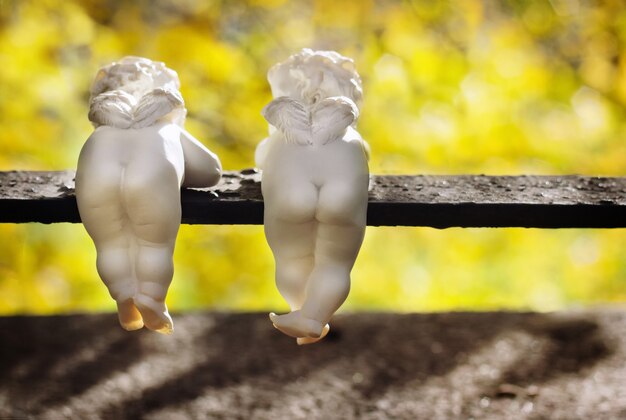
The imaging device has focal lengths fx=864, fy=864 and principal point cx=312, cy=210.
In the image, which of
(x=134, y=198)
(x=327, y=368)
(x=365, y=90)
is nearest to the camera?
(x=134, y=198)

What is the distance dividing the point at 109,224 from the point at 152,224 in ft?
0.17

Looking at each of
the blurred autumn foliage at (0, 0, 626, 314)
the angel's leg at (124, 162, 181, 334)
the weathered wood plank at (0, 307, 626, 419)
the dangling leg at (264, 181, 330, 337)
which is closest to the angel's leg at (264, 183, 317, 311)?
the dangling leg at (264, 181, 330, 337)

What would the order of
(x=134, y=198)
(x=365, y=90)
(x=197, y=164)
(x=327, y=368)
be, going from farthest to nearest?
1. (x=365, y=90)
2. (x=327, y=368)
3. (x=197, y=164)
4. (x=134, y=198)

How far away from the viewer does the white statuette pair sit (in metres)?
0.99

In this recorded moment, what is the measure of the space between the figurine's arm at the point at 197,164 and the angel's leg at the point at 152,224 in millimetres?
69

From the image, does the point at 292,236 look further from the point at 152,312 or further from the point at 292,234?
the point at 152,312

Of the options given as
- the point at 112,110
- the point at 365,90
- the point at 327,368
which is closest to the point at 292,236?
the point at 112,110

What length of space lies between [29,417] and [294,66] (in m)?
0.80

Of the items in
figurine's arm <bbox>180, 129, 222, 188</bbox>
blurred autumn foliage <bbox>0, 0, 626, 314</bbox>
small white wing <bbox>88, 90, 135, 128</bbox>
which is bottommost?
blurred autumn foliage <bbox>0, 0, 626, 314</bbox>

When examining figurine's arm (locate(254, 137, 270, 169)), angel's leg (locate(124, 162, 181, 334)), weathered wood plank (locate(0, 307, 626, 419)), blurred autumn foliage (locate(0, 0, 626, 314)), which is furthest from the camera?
blurred autumn foliage (locate(0, 0, 626, 314))

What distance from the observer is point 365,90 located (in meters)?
2.20

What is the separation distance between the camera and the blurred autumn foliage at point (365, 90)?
2.18m

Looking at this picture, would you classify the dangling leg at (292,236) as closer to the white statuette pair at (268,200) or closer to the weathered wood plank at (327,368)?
the white statuette pair at (268,200)

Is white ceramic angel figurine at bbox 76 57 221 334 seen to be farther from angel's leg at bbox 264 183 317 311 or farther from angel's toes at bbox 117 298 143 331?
angel's leg at bbox 264 183 317 311
